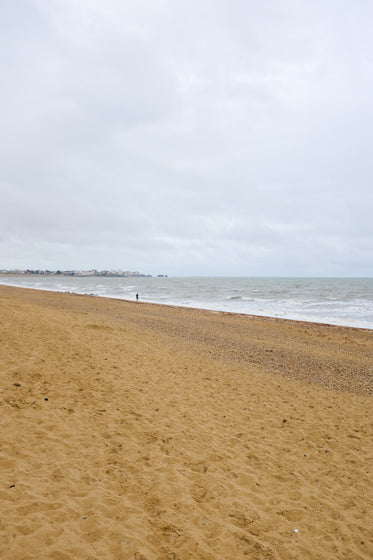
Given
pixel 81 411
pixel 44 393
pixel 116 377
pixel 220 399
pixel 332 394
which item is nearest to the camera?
pixel 81 411

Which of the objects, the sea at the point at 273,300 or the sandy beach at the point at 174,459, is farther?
the sea at the point at 273,300

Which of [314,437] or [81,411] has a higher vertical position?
[81,411]

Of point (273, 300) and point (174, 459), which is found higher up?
point (273, 300)

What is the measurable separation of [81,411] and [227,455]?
9.53ft

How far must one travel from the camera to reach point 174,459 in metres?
5.04

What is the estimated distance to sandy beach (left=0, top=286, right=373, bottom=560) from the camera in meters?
3.47

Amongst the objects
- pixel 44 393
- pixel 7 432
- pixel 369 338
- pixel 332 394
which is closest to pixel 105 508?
pixel 7 432

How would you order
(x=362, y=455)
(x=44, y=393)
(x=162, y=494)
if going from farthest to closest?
(x=44, y=393)
(x=362, y=455)
(x=162, y=494)

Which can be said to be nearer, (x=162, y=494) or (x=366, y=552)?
(x=366, y=552)

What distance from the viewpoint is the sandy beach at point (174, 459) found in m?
3.47

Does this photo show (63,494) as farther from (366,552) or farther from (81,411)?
(366,552)

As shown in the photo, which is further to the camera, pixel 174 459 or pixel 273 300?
pixel 273 300

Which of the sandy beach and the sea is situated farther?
the sea

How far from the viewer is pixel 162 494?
4.16 metres
